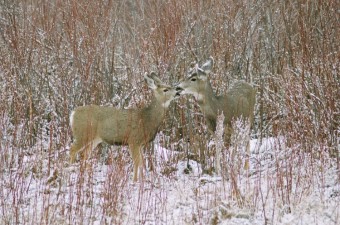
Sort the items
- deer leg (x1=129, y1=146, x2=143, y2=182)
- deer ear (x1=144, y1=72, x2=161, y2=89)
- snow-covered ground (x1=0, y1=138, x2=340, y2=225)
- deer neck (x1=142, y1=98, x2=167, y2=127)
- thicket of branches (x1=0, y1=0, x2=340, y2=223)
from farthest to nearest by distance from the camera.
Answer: thicket of branches (x1=0, y1=0, x2=340, y2=223) → deer ear (x1=144, y1=72, x2=161, y2=89) → deer neck (x1=142, y1=98, x2=167, y2=127) → deer leg (x1=129, y1=146, x2=143, y2=182) → snow-covered ground (x1=0, y1=138, x2=340, y2=225)

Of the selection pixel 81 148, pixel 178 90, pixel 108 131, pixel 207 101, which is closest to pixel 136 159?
pixel 108 131

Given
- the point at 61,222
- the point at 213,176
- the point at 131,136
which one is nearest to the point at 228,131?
the point at 213,176

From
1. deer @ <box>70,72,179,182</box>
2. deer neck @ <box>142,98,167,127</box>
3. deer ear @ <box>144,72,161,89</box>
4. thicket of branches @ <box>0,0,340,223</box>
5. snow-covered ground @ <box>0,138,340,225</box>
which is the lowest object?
snow-covered ground @ <box>0,138,340,225</box>

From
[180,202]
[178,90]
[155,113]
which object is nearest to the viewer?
[180,202]

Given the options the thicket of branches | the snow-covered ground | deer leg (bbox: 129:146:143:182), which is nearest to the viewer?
the snow-covered ground

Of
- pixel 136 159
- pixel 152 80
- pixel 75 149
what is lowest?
pixel 136 159

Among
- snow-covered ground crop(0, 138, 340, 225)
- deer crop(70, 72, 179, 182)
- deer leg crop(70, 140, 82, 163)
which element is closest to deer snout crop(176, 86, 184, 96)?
deer crop(70, 72, 179, 182)

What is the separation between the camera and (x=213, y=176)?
8469 mm

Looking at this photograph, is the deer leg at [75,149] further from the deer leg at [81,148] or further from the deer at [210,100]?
the deer at [210,100]

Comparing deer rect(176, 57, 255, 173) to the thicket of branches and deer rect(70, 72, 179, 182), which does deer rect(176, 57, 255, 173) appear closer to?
the thicket of branches

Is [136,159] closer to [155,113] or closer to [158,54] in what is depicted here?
[155,113]

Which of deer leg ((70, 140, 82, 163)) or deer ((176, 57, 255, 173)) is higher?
deer ((176, 57, 255, 173))

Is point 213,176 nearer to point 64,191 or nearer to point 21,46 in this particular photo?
point 64,191

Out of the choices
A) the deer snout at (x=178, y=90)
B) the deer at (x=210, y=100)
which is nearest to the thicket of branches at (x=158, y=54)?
the deer at (x=210, y=100)
